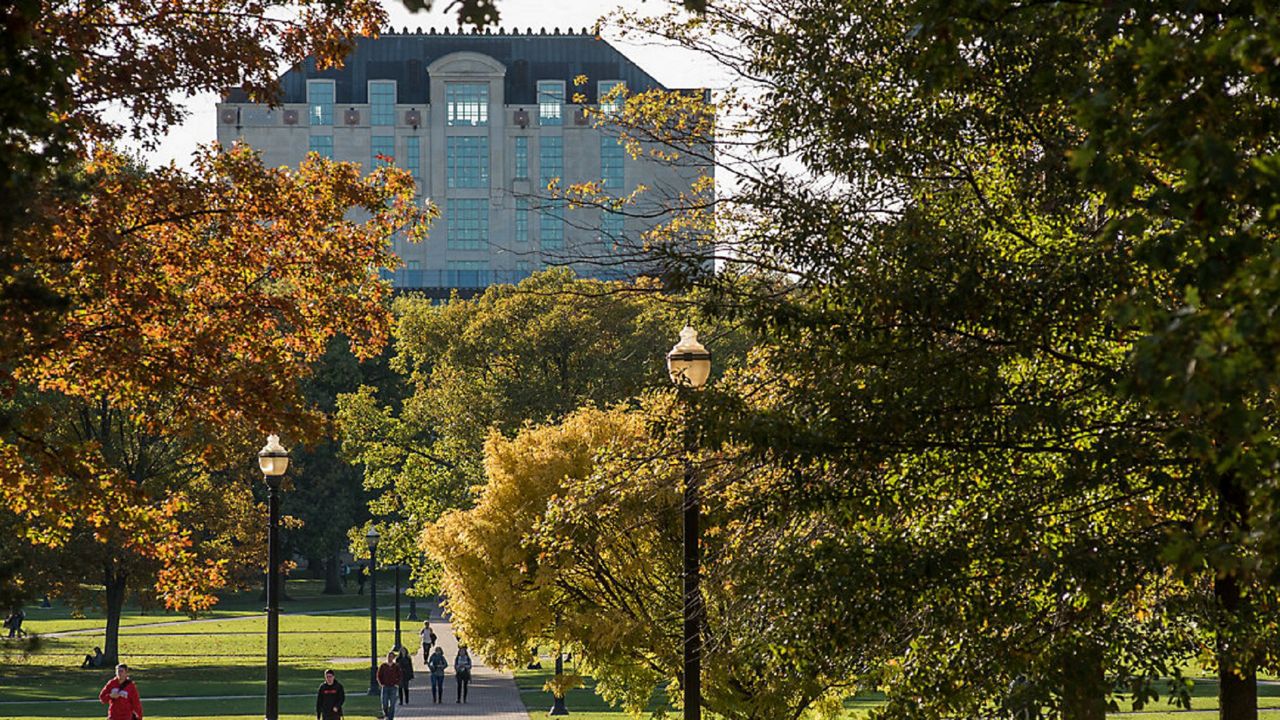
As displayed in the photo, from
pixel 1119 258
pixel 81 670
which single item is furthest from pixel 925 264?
pixel 81 670

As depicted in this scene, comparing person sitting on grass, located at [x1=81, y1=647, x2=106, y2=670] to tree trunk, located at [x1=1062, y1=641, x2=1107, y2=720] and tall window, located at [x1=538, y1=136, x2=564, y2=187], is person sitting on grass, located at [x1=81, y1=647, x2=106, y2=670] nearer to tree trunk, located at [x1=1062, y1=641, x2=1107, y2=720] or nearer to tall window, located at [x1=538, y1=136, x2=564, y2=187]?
tree trunk, located at [x1=1062, y1=641, x2=1107, y2=720]

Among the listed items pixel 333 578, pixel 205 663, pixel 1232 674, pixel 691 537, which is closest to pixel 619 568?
pixel 691 537

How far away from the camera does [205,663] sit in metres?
39.7

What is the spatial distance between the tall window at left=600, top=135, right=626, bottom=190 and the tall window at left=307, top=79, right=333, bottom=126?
22.4m

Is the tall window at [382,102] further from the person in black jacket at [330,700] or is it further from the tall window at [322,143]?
the person in black jacket at [330,700]

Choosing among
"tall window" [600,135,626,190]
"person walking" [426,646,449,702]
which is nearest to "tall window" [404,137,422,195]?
"tall window" [600,135,626,190]

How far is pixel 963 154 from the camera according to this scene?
9.52 metres

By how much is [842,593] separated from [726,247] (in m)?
3.15

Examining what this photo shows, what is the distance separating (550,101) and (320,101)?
62.1 feet

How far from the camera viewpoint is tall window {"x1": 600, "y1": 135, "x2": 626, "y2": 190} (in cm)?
12494

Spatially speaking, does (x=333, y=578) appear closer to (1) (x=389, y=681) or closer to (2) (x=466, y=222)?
(1) (x=389, y=681)

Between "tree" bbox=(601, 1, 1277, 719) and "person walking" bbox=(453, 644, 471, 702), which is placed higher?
"tree" bbox=(601, 1, 1277, 719)

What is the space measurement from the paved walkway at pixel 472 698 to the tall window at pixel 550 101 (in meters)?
83.7

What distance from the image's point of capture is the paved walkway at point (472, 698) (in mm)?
29141
